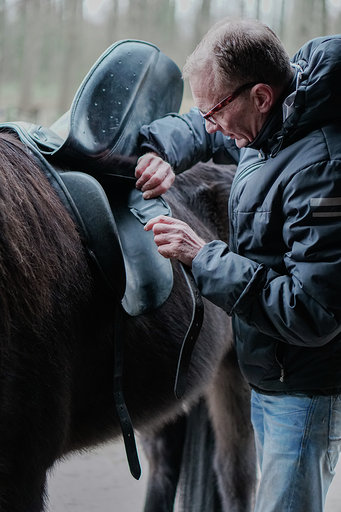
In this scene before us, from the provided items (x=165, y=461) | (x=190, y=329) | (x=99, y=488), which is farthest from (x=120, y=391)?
(x=99, y=488)

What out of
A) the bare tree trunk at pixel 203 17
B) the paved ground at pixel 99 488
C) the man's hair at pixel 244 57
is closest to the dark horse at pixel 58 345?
the man's hair at pixel 244 57

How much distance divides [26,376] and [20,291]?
0.60ft

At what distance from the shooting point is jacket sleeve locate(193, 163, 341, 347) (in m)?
→ 1.08

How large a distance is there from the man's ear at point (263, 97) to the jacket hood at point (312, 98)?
19mm

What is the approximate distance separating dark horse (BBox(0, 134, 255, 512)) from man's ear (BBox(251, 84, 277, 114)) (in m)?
0.51

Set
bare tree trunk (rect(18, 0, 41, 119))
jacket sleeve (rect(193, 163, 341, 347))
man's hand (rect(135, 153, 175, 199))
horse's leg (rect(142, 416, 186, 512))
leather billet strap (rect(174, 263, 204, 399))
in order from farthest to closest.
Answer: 1. bare tree trunk (rect(18, 0, 41, 119))
2. horse's leg (rect(142, 416, 186, 512))
3. man's hand (rect(135, 153, 175, 199))
4. leather billet strap (rect(174, 263, 204, 399))
5. jacket sleeve (rect(193, 163, 341, 347))

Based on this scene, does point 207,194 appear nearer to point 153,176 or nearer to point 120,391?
point 153,176

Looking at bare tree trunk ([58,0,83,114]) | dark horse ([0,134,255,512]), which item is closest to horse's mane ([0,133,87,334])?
dark horse ([0,134,255,512])

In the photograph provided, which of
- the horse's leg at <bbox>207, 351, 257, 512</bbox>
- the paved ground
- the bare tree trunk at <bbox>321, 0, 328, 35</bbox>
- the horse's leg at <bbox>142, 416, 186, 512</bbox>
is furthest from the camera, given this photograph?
the bare tree trunk at <bbox>321, 0, 328, 35</bbox>

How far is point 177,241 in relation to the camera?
1.27 m

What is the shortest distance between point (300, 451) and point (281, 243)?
454 mm

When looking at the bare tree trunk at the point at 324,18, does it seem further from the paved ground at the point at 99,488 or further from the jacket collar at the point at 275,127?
the jacket collar at the point at 275,127

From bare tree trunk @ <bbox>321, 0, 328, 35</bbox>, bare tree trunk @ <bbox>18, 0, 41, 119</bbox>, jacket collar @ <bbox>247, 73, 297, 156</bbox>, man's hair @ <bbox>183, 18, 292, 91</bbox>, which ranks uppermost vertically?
man's hair @ <bbox>183, 18, 292, 91</bbox>

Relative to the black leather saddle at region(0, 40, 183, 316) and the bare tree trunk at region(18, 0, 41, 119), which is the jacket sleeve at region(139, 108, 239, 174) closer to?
the black leather saddle at region(0, 40, 183, 316)
